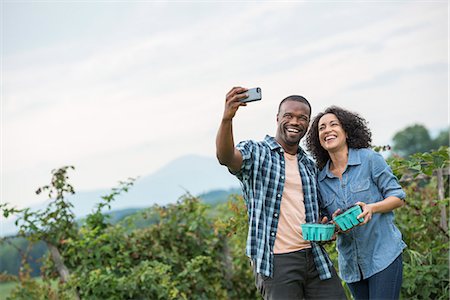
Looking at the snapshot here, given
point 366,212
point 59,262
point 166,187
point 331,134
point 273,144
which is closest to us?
point 366,212

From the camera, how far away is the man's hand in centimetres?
284

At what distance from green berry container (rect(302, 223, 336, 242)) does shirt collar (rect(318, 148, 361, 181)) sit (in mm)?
373

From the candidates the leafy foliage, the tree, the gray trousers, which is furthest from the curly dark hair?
the tree

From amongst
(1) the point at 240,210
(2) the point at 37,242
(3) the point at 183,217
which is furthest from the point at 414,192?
(2) the point at 37,242

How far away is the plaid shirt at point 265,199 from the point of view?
9.98ft

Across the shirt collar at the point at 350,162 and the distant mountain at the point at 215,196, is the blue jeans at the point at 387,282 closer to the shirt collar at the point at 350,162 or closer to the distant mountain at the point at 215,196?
the shirt collar at the point at 350,162

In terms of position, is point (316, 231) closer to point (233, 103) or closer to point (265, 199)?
point (265, 199)

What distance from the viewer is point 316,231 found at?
2.98 meters

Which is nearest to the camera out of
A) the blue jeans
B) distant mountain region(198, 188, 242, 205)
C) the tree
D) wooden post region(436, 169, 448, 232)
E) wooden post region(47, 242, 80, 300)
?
the blue jeans

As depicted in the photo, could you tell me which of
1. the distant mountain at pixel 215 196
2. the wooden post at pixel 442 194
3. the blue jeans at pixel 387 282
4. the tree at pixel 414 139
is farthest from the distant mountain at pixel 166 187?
the tree at pixel 414 139

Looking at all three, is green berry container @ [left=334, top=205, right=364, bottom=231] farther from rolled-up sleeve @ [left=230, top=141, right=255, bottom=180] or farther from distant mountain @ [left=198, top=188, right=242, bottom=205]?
distant mountain @ [left=198, top=188, right=242, bottom=205]

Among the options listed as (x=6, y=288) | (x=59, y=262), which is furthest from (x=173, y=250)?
(x=6, y=288)

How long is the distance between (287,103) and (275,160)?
0.98ft

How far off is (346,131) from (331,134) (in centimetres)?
11
